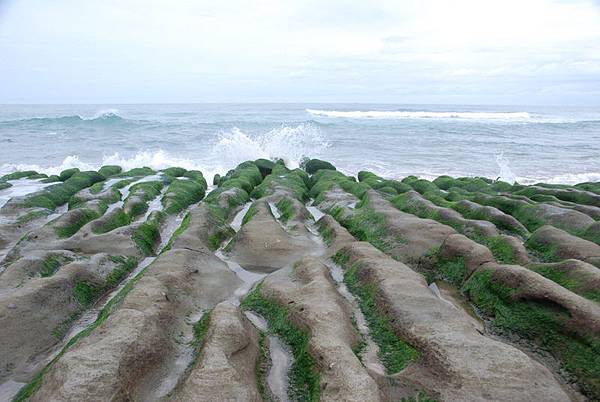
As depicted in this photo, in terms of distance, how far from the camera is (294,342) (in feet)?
15.2

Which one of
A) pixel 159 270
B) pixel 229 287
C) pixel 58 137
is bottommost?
pixel 58 137

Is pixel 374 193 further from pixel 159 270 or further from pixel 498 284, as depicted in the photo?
pixel 159 270

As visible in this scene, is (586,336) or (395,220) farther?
(395,220)

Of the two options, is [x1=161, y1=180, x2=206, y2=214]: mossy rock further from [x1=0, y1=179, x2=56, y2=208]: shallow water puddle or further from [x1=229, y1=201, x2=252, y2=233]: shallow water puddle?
[x1=0, y1=179, x2=56, y2=208]: shallow water puddle

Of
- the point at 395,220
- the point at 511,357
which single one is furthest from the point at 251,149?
the point at 511,357

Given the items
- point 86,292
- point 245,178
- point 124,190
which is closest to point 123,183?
point 124,190

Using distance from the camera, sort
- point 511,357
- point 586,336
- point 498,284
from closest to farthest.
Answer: point 511,357 < point 586,336 < point 498,284

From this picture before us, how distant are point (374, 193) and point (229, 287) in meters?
5.71

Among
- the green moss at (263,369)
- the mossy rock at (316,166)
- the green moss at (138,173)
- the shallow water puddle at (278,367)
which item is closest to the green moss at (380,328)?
the shallow water puddle at (278,367)

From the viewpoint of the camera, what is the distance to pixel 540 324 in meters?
4.85

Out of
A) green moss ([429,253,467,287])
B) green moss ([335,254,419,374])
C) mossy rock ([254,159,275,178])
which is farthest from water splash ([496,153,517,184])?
green moss ([335,254,419,374])

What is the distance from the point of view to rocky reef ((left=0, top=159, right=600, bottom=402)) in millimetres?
3740

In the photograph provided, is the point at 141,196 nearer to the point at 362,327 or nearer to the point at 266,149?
the point at 362,327

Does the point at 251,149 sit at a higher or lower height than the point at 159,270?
lower
